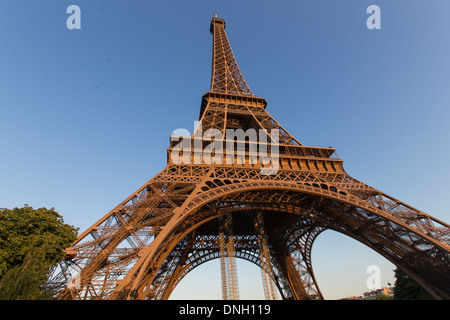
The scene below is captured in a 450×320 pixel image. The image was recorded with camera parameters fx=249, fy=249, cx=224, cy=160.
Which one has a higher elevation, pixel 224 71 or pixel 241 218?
pixel 224 71

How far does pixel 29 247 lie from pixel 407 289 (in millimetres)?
29056

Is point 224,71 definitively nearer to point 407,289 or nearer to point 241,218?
point 241,218

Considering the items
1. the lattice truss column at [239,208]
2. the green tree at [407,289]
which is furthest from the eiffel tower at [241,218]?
the green tree at [407,289]

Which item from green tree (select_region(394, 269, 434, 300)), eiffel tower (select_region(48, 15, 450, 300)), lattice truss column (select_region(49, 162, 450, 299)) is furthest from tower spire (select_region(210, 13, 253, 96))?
green tree (select_region(394, 269, 434, 300))

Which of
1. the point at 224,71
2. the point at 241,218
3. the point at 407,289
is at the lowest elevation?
the point at 407,289

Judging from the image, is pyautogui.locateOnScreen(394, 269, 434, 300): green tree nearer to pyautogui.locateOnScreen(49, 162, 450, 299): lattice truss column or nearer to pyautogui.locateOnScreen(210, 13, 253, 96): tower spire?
pyautogui.locateOnScreen(49, 162, 450, 299): lattice truss column

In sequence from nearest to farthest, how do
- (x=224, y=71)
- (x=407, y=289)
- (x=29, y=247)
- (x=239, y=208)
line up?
1. (x=29, y=247)
2. (x=239, y=208)
3. (x=407, y=289)
4. (x=224, y=71)

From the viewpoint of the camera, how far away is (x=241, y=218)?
80.7ft

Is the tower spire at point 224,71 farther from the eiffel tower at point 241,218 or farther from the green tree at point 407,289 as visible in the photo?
the green tree at point 407,289

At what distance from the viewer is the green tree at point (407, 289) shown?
71.6ft

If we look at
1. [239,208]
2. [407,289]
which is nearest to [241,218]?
[239,208]

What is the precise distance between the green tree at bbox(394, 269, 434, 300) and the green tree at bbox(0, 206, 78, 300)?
1062 inches

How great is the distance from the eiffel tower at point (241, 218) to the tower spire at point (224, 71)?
1.71 metres
